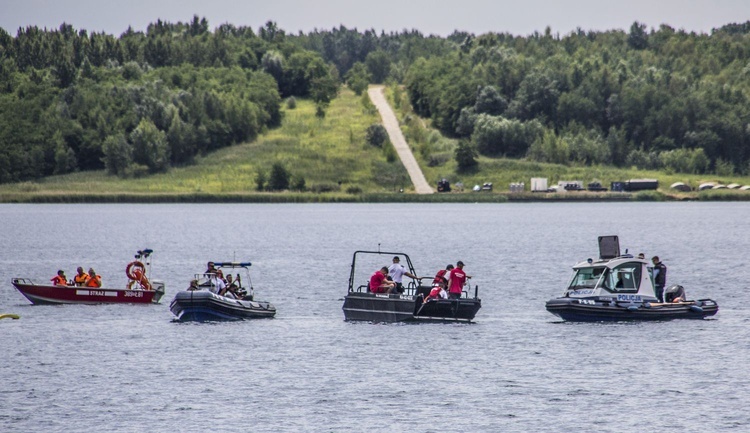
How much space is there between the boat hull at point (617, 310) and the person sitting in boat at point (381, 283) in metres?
8.37

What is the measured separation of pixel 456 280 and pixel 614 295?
8068 mm

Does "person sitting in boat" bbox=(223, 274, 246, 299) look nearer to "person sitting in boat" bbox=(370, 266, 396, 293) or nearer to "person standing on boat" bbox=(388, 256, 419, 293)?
"person sitting in boat" bbox=(370, 266, 396, 293)

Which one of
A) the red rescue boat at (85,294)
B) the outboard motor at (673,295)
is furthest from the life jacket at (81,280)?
the outboard motor at (673,295)

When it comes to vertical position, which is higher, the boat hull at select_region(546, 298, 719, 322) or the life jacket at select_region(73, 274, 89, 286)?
the life jacket at select_region(73, 274, 89, 286)

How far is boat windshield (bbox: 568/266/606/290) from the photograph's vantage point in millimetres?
62219

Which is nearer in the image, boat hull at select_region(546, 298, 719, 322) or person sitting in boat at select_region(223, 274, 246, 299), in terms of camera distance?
boat hull at select_region(546, 298, 719, 322)

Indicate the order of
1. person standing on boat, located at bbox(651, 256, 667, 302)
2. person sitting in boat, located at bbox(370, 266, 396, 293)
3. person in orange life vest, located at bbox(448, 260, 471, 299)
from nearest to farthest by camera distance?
person in orange life vest, located at bbox(448, 260, 471, 299), person sitting in boat, located at bbox(370, 266, 396, 293), person standing on boat, located at bbox(651, 256, 667, 302)

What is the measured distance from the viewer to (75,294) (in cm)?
7306

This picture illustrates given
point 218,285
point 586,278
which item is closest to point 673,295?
point 586,278

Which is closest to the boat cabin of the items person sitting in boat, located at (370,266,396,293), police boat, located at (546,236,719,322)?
police boat, located at (546,236,719,322)

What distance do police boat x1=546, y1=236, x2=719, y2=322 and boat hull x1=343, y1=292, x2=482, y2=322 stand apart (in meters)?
4.40

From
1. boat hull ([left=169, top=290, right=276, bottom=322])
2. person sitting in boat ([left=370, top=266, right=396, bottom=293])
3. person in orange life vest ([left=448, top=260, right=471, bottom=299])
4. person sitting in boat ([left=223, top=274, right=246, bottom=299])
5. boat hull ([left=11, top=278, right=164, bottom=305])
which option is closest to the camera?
person in orange life vest ([left=448, top=260, right=471, bottom=299])

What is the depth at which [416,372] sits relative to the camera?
52375 mm

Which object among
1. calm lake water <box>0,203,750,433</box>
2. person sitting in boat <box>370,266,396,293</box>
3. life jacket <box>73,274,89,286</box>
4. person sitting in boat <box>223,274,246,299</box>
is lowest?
calm lake water <box>0,203,750,433</box>
